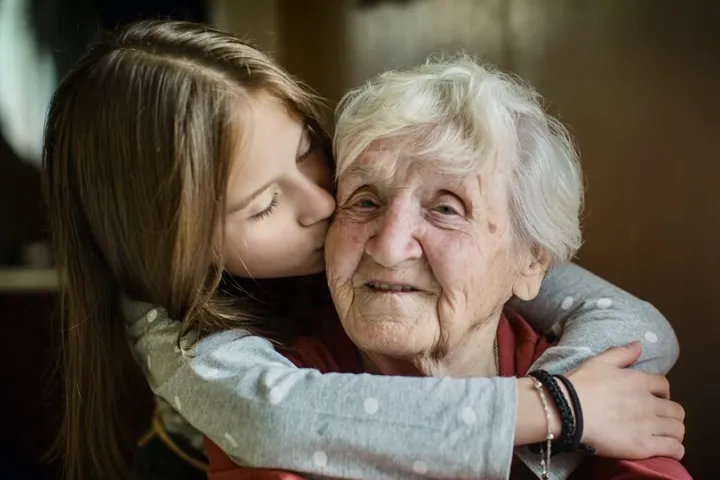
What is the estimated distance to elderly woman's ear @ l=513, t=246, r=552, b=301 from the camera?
1195 millimetres

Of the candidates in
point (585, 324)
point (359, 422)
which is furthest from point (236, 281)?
point (585, 324)

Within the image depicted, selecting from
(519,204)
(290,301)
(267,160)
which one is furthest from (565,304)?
(267,160)

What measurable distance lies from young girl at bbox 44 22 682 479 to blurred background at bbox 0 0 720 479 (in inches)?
9.8

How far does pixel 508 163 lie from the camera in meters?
1.12

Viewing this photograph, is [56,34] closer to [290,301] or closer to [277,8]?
[277,8]

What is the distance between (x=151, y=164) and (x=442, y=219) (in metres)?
0.43

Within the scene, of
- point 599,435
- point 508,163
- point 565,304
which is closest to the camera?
point 599,435

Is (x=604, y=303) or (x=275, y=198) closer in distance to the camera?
(x=275, y=198)

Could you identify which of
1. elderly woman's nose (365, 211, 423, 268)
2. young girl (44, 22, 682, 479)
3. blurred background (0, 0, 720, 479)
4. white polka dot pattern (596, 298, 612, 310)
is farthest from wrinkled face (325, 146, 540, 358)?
blurred background (0, 0, 720, 479)

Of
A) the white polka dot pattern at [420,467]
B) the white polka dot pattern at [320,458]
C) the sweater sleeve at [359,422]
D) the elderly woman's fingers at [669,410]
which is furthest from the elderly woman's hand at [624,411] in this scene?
the white polka dot pattern at [320,458]

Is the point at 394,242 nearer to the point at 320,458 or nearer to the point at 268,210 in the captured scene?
the point at 268,210

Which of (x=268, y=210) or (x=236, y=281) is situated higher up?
(x=268, y=210)

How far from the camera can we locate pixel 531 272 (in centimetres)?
121

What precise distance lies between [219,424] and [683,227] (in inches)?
37.5
